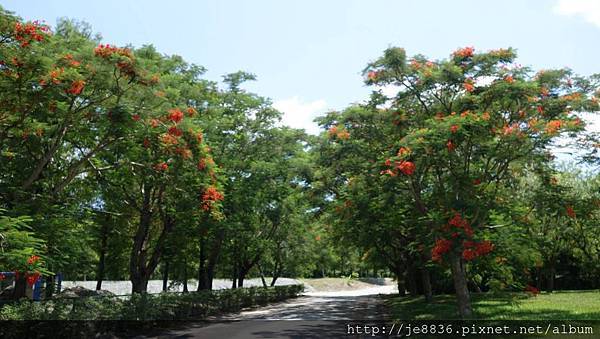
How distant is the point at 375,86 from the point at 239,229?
34.5 feet

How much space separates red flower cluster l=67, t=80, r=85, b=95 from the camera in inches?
442

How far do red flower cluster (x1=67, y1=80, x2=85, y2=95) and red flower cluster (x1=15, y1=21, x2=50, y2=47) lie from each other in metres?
1.24

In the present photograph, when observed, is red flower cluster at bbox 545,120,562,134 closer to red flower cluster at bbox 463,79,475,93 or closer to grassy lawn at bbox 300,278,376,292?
red flower cluster at bbox 463,79,475,93

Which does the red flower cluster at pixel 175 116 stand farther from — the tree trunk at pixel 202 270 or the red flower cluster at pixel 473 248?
the tree trunk at pixel 202 270

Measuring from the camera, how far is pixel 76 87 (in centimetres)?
1127

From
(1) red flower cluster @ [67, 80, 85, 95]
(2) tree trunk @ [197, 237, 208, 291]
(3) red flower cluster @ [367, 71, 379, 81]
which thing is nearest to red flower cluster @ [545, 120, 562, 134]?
(3) red flower cluster @ [367, 71, 379, 81]

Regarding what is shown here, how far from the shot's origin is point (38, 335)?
11.7 metres

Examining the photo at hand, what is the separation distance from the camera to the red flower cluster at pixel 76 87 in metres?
11.2

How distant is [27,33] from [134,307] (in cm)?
997

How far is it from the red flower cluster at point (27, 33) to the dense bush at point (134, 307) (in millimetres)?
6619

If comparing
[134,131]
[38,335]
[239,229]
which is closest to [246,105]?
[239,229]

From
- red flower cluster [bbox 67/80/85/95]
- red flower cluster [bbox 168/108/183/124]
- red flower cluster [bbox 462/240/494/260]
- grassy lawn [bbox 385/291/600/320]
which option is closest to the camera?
red flower cluster [bbox 67/80/85/95]

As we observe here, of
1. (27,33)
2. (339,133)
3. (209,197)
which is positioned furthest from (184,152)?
(339,133)

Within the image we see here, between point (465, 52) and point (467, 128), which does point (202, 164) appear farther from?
point (465, 52)
